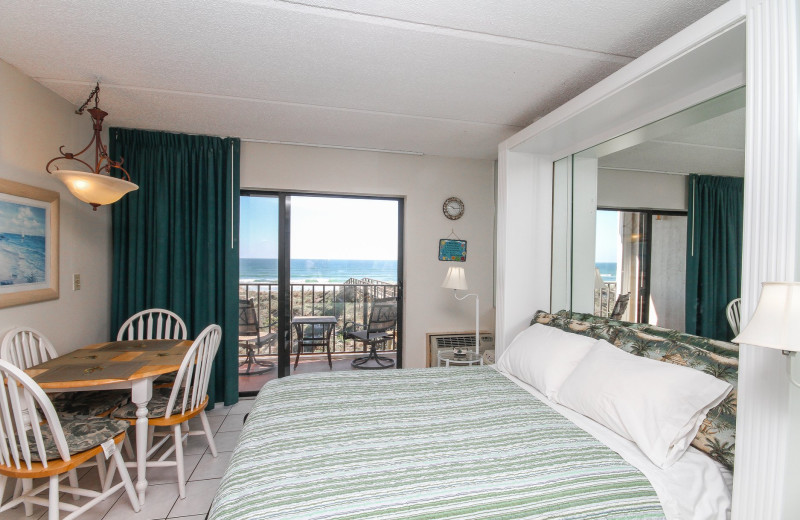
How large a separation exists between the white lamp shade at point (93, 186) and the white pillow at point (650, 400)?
278 centimetres

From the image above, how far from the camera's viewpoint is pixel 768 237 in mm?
1108

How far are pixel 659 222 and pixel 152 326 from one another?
153 inches

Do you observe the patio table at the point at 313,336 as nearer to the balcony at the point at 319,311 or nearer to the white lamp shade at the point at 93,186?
the balcony at the point at 319,311

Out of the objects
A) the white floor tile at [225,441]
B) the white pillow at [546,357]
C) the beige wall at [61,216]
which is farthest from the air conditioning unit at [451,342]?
the beige wall at [61,216]

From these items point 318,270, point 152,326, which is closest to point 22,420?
point 152,326

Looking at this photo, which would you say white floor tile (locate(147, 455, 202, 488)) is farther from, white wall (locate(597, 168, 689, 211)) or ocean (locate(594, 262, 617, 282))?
white wall (locate(597, 168, 689, 211))

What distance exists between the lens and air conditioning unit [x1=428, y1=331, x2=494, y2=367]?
3.78 metres

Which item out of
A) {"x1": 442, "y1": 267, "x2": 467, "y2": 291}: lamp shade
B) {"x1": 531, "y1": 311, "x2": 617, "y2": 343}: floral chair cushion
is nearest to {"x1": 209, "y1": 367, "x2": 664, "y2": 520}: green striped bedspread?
{"x1": 531, "y1": 311, "x2": 617, "y2": 343}: floral chair cushion

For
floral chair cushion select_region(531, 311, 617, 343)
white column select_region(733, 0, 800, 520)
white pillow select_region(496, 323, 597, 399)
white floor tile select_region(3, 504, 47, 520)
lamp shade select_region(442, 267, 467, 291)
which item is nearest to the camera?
white column select_region(733, 0, 800, 520)

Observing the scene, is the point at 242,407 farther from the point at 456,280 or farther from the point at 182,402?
the point at 456,280

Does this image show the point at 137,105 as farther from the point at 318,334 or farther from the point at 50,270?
the point at 318,334

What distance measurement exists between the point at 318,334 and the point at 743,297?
3387mm

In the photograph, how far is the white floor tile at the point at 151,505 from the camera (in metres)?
1.93

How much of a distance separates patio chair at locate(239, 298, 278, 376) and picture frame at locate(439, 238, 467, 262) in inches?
77.1
